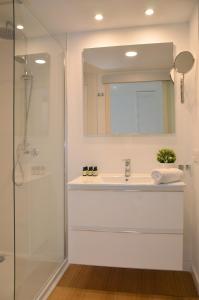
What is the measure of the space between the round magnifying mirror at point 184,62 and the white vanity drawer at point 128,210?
1145mm

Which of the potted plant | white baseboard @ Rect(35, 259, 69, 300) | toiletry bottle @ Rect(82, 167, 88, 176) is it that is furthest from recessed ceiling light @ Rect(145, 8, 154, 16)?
white baseboard @ Rect(35, 259, 69, 300)

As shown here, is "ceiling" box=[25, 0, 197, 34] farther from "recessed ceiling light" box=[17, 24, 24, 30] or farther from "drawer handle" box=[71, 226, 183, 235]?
"drawer handle" box=[71, 226, 183, 235]

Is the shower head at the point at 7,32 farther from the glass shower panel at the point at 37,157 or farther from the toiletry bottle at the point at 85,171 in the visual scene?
the toiletry bottle at the point at 85,171

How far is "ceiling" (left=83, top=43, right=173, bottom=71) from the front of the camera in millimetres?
2541

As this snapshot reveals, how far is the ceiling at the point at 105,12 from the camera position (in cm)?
214

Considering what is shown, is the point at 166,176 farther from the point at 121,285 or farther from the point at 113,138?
the point at 121,285

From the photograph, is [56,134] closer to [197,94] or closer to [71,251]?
[71,251]

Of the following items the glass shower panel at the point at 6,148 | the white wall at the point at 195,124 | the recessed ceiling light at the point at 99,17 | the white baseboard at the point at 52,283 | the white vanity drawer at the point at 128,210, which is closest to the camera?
the white vanity drawer at the point at 128,210

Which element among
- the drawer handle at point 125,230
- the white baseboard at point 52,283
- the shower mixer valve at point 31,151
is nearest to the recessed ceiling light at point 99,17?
the shower mixer valve at point 31,151

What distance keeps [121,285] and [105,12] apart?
7.91 ft

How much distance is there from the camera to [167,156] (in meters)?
2.40

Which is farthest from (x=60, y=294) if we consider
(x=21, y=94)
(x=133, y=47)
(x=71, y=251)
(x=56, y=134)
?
(x=133, y=47)

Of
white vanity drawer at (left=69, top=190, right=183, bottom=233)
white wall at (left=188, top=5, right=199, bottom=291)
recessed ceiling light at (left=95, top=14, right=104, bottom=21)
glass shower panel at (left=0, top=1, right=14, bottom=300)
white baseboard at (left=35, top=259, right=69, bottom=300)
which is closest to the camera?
white vanity drawer at (left=69, top=190, right=183, bottom=233)

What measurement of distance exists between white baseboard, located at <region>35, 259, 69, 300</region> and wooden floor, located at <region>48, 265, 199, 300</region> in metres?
0.04
